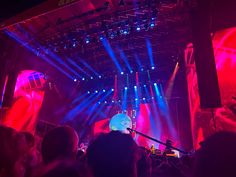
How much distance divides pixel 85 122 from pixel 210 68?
7.67m

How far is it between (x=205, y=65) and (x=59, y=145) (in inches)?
99.1

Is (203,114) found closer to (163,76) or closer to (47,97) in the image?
(163,76)

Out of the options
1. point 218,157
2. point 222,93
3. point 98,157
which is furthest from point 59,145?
point 222,93

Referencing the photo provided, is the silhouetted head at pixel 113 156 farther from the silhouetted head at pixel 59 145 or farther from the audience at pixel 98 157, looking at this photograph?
the silhouetted head at pixel 59 145

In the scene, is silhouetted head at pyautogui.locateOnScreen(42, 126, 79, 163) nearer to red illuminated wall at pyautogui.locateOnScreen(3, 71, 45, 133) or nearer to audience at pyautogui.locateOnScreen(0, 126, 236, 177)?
audience at pyautogui.locateOnScreen(0, 126, 236, 177)

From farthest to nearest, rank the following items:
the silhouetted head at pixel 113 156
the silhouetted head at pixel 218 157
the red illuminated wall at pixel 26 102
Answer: the red illuminated wall at pixel 26 102 < the silhouetted head at pixel 113 156 < the silhouetted head at pixel 218 157

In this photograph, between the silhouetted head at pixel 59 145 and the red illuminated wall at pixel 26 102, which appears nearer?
the silhouetted head at pixel 59 145

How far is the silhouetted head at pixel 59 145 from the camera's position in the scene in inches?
69.2

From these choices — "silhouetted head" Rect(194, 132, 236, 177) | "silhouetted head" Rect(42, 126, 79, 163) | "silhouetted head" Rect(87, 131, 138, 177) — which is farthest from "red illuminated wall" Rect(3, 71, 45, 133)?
"silhouetted head" Rect(194, 132, 236, 177)

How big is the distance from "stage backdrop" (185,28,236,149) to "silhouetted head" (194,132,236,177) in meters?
3.80

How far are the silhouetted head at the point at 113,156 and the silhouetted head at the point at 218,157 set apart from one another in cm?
59

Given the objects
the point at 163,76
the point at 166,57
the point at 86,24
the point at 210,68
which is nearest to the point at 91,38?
the point at 86,24

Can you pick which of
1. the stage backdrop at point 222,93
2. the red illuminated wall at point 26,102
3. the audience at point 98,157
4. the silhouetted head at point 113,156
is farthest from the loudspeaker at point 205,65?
the red illuminated wall at point 26,102

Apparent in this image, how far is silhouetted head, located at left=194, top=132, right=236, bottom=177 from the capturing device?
3.79 ft
